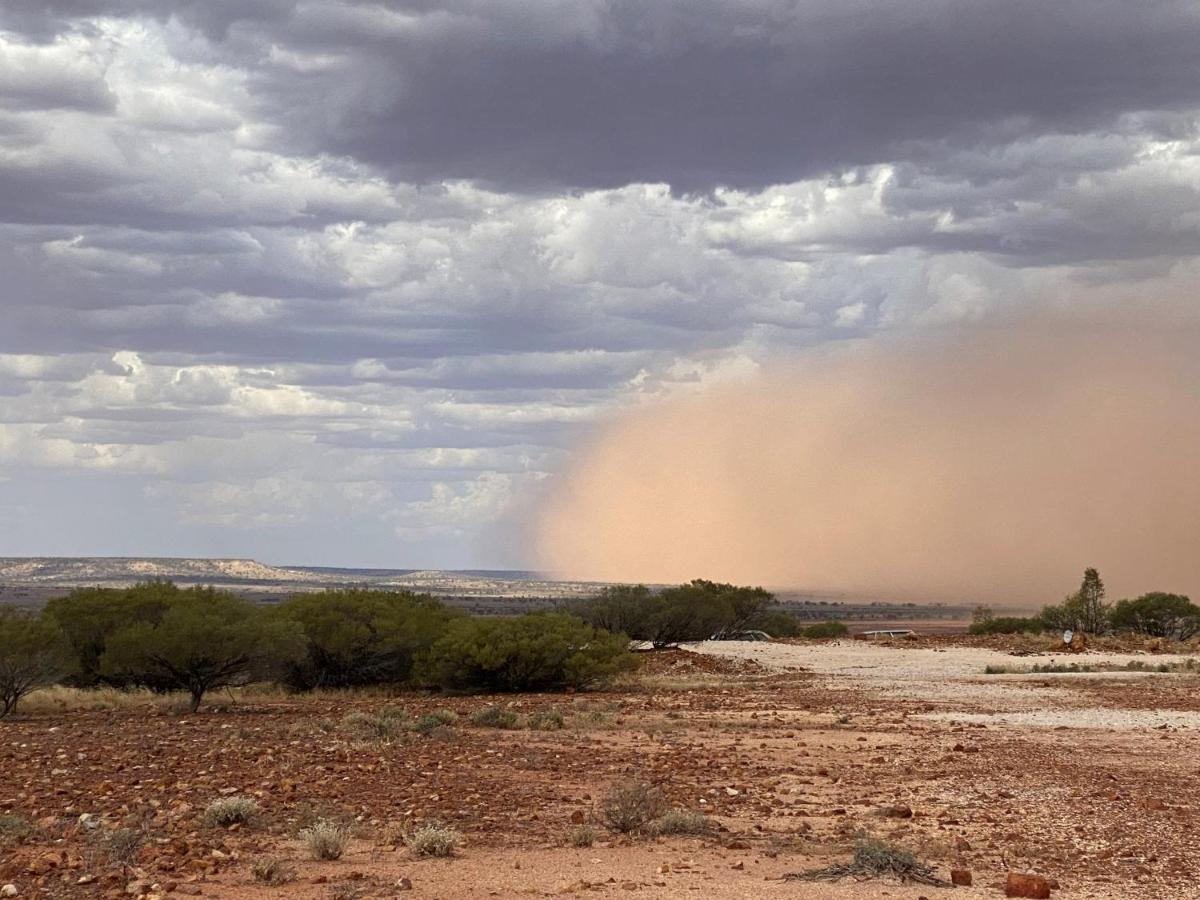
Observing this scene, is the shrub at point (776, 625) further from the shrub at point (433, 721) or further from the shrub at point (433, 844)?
the shrub at point (433, 844)

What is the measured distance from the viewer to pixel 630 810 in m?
14.1

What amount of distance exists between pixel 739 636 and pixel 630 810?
179 ft

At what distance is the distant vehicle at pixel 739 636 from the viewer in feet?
215

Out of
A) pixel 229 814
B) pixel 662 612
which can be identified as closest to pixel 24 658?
pixel 229 814

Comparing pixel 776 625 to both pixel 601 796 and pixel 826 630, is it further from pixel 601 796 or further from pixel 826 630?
pixel 601 796

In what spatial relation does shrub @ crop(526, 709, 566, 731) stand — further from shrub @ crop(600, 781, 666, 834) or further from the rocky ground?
shrub @ crop(600, 781, 666, 834)

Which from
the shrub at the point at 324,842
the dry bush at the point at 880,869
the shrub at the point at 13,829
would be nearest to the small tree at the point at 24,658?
the shrub at the point at 13,829

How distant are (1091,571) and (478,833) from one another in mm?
63947

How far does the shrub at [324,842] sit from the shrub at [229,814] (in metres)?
1.59

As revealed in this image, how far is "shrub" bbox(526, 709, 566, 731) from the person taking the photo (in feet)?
84.4

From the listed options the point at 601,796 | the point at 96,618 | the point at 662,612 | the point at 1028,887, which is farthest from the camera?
the point at 662,612

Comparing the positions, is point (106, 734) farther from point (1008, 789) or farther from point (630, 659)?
point (630, 659)

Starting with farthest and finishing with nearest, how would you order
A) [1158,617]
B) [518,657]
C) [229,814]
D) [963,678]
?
[1158,617] → [963,678] → [518,657] → [229,814]

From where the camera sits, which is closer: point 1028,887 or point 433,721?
point 1028,887
